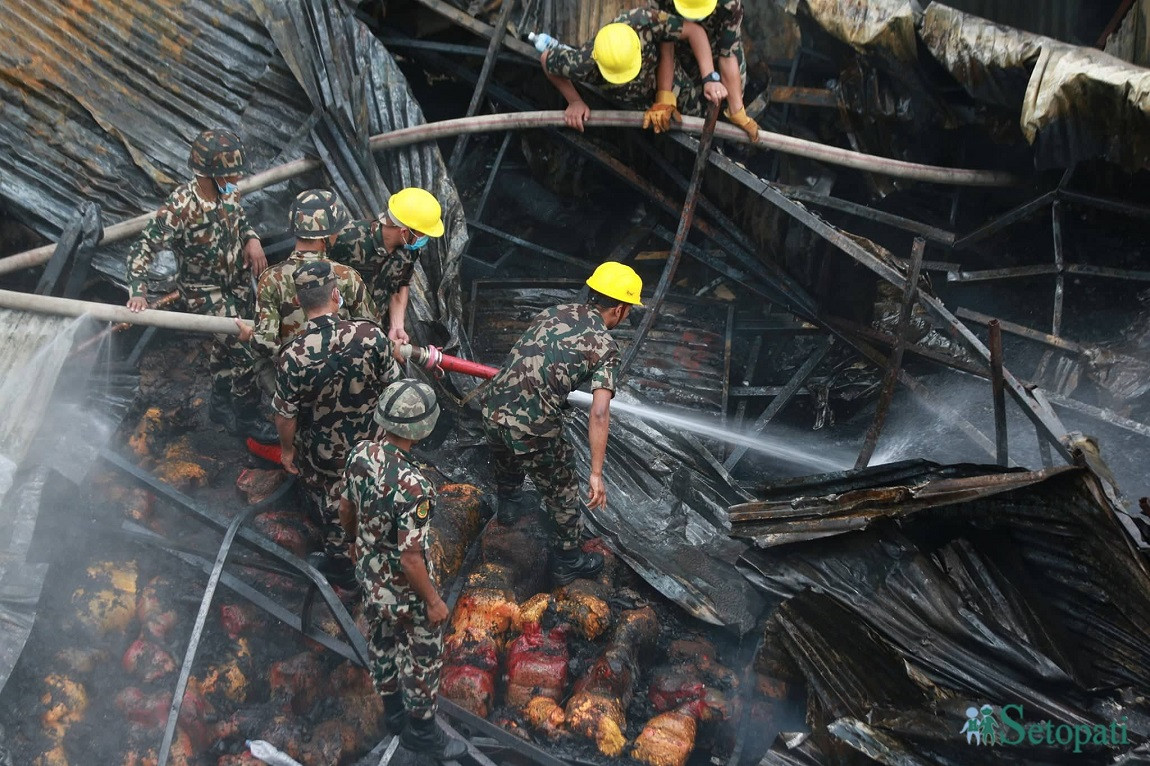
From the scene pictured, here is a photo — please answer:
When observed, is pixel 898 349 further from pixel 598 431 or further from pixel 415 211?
pixel 415 211

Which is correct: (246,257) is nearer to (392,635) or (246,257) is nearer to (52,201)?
(52,201)

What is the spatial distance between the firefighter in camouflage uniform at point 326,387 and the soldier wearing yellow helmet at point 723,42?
2861mm

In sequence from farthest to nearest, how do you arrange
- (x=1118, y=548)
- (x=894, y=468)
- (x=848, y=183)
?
(x=848, y=183)
(x=894, y=468)
(x=1118, y=548)

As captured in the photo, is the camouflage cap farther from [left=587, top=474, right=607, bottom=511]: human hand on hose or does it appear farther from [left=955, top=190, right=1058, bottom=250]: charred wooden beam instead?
[left=955, top=190, right=1058, bottom=250]: charred wooden beam

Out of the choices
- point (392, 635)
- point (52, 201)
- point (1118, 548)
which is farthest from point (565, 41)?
point (1118, 548)

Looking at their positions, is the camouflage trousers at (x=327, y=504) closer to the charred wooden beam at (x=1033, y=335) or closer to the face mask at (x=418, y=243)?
the face mask at (x=418, y=243)

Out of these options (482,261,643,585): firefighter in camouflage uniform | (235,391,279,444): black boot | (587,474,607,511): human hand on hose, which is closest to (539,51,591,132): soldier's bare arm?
(482,261,643,585): firefighter in camouflage uniform

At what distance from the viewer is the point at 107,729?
3.82 meters

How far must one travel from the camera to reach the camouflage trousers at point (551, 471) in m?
4.65

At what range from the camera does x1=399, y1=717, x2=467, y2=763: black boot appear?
3865 millimetres

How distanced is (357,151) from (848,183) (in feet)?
13.0

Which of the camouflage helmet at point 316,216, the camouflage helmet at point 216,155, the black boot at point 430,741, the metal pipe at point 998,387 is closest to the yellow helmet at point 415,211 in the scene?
the camouflage helmet at point 316,216

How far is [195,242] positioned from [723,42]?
364 cm

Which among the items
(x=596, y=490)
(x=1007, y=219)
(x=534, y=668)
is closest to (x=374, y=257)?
(x=596, y=490)
